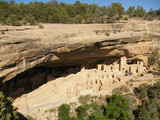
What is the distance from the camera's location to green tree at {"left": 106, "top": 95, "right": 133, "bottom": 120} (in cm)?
919

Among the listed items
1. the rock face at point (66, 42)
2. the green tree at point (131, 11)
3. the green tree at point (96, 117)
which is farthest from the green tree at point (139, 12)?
the green tree at point (96, 117)

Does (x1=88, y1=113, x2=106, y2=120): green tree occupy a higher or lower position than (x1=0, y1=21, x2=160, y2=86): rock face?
lower

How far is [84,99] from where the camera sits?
34.4 ft

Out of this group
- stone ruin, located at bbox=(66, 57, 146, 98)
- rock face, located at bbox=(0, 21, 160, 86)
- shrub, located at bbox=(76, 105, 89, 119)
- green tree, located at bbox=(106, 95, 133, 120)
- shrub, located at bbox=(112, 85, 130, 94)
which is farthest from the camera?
stone ruin, located at bbox=(66, 57, 146, 98)

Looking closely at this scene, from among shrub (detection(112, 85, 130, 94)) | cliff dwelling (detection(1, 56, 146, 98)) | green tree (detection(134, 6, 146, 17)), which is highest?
green tree (detection(134, 6, 146, 17))

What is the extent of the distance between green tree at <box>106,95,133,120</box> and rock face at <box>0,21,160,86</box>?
5011 millimetres

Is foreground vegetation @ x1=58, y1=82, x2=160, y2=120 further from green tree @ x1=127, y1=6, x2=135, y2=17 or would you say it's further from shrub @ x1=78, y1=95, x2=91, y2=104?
green tree @ x1=127, y1=6, x2=135, y2=17

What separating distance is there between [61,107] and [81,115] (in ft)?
5.70

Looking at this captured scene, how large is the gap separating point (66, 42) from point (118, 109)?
689cm

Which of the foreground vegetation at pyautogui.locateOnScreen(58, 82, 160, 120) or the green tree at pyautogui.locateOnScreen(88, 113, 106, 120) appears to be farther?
the foreground vegetation at pyautogui.locateOnScreen(58, 82, 160, 120)

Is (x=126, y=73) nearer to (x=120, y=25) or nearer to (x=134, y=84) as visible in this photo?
(x=134, y=84)

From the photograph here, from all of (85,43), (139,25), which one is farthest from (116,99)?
(139,25)

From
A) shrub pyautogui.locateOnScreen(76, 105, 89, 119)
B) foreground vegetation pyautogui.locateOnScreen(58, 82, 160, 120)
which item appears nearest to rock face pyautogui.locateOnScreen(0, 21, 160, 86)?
foreground vegetation pyautogui.locateOnScreen(58, 82, 160, 120)

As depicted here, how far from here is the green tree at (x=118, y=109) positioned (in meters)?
9.19
